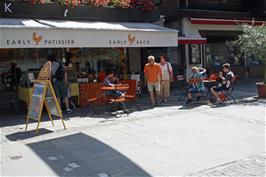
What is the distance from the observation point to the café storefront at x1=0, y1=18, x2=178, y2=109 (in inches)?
404

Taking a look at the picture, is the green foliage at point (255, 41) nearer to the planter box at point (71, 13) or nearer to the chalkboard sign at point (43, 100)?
the planter box at point (71, 13)

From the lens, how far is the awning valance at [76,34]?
396 inches

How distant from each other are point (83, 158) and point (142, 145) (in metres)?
1.30

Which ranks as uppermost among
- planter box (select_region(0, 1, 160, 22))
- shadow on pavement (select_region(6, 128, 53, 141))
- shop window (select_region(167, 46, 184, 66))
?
planter box (select_region(0, 1, 160, 22))

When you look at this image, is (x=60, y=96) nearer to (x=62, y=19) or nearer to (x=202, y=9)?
(x=62, y=19)

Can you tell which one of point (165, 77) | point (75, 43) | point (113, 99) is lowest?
point (113, 99)

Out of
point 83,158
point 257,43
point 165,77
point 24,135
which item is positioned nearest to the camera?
point 83,158

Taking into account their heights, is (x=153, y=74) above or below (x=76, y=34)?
below

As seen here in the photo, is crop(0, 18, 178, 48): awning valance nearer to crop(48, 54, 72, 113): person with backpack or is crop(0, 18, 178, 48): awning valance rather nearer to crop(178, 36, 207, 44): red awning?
crop(48, 54, 72, 113): person with backpack

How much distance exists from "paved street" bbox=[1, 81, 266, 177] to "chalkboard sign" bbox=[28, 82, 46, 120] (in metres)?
0.41

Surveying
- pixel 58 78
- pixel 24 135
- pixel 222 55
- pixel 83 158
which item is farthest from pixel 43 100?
pixel 222 55

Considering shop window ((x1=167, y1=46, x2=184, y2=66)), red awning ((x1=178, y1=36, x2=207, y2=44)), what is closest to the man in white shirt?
red awning ((x1=178, y1=36, x2=207, y2=44))

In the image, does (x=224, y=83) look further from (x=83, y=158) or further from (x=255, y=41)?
(x=83, y=158)

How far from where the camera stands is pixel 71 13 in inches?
497
